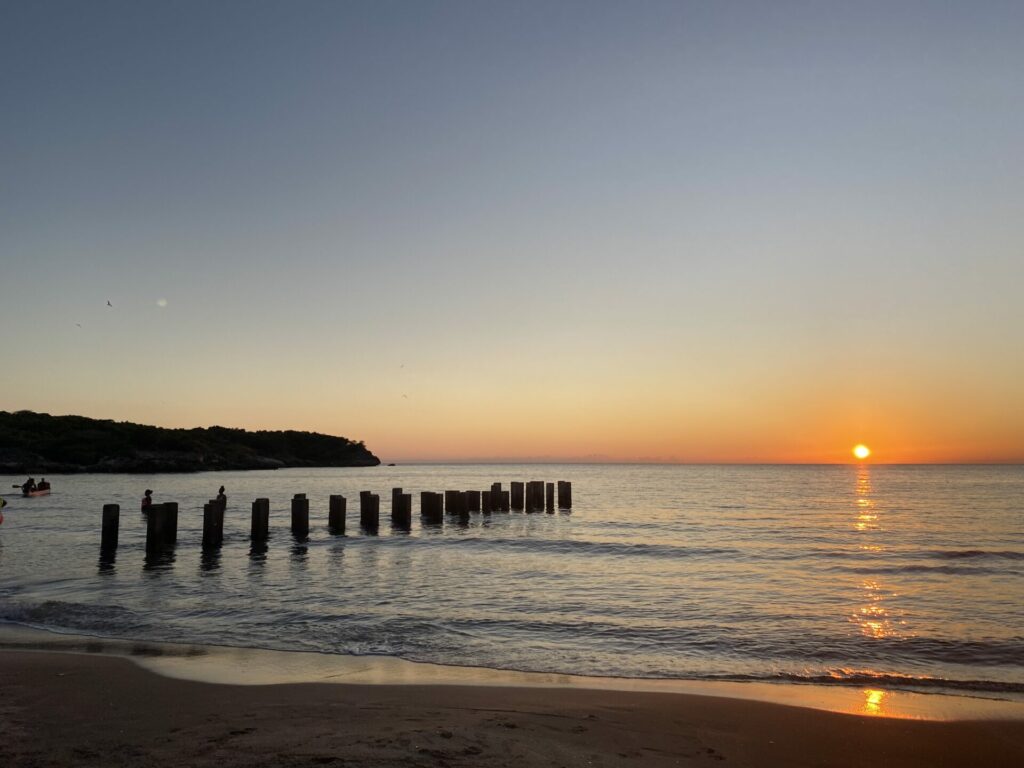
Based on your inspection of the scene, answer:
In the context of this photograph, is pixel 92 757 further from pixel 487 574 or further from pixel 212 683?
pixel 487 574

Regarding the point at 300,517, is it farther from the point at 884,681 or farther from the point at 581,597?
the point at 884,681

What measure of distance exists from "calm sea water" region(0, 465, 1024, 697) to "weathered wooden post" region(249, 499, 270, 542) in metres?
0.43

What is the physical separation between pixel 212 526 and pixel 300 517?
3471mm

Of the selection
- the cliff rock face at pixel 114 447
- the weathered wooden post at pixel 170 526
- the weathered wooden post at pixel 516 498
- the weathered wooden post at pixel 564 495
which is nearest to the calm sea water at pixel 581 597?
the weathered wooden post at pixel 170 526

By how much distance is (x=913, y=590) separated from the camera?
637 inches

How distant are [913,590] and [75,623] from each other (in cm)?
1664

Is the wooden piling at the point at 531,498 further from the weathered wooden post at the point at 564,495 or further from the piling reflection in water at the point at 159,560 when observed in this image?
the piling reflection in water at the point at 159,560

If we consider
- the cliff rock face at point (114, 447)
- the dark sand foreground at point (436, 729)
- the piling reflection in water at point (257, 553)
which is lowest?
the piling reflection in water at point (257, 553)

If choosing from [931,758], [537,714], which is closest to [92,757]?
[537,714]

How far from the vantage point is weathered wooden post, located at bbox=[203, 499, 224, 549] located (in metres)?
22.0

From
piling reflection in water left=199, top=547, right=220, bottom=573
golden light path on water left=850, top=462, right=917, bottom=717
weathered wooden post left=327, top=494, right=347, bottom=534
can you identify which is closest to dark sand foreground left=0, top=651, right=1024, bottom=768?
golden light path on water left=850, top=462, right=917, bottom=717

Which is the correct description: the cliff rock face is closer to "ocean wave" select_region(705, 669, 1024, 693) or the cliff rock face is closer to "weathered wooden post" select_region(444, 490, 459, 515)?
"weathered wooden post" select_region(444, 490, 459, 515)

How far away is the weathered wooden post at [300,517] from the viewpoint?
25.0 m

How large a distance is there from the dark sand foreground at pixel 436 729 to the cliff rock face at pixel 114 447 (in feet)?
323
